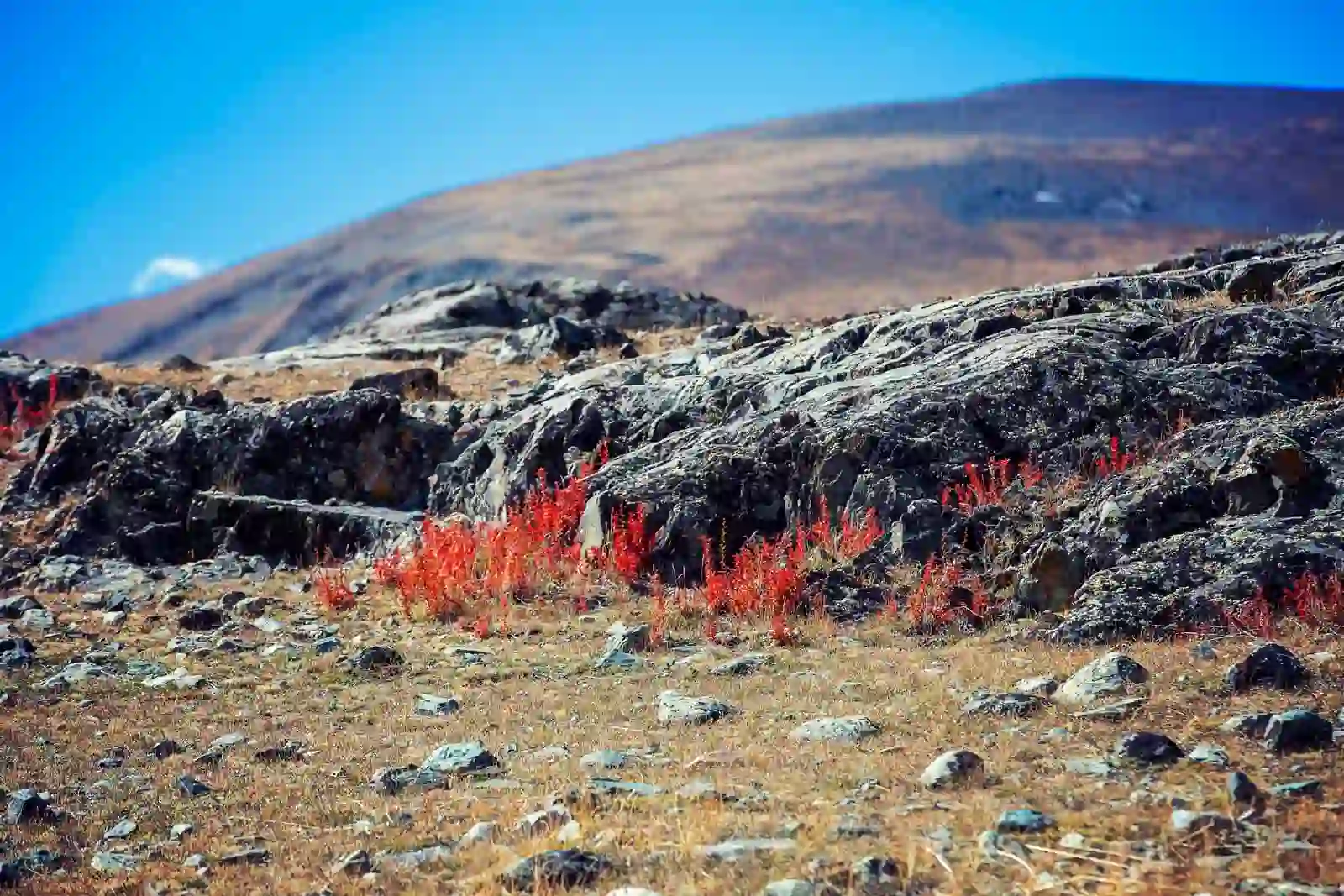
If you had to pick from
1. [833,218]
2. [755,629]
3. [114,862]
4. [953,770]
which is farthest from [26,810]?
[833,218]

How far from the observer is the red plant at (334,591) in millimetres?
10133

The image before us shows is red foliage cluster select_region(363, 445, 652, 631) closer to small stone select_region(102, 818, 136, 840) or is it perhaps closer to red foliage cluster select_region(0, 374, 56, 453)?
small stone select_region(102, 818, 136, 840)

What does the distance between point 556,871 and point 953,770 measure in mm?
1669

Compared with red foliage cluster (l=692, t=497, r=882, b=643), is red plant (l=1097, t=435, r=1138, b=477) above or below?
above

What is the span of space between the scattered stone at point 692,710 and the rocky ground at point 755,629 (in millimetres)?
20

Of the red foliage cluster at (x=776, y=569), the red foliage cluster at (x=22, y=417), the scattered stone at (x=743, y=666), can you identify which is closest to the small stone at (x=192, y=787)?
the scattered stone at (x=743, y=666)

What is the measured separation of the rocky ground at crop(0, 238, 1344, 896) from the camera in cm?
464

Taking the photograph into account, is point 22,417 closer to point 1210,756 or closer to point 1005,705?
point 1005,705

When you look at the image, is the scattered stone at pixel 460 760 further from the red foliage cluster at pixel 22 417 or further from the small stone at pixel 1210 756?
the red foliage cluster at pixel 22 417

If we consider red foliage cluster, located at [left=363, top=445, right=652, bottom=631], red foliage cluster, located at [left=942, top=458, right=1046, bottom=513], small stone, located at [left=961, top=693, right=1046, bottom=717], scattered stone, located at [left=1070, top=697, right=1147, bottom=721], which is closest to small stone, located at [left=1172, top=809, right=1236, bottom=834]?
scattered stone, located at [left=1070, top=697, right=1147, bottom=721]

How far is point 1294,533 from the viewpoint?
24.7ft

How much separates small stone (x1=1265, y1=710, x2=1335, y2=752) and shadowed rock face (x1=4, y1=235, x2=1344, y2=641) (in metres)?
2.06

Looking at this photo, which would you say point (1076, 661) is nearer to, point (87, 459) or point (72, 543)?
point (72, 543)

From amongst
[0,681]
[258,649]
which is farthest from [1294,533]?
[0,681]
